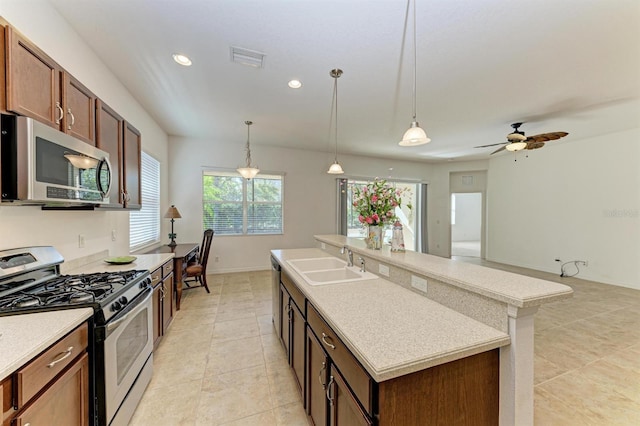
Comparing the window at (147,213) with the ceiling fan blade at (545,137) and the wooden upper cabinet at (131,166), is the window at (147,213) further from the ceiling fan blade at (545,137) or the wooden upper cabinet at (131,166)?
the ceiling fan blade at (545,137)

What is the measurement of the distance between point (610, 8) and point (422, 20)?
1363 millimetres

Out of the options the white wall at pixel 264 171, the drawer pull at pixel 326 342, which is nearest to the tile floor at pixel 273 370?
the drawer pull at pixel 326 342

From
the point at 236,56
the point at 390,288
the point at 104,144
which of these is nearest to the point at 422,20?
the point at 236,56

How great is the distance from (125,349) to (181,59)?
2618 mm

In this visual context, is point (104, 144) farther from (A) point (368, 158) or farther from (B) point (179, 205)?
(A) point (368, 158)

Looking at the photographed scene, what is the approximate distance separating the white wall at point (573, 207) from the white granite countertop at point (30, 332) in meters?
7.66

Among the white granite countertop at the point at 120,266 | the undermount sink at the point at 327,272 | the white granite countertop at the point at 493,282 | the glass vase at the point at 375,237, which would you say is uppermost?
the glass vase at the point at 375,237

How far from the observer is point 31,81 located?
140 centimetres

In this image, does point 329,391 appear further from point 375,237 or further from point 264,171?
point 264,171

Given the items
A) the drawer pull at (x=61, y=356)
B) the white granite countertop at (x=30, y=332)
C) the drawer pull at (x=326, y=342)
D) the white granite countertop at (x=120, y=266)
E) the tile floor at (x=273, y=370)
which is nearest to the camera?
the white granite countertop at (x=30, y=332)

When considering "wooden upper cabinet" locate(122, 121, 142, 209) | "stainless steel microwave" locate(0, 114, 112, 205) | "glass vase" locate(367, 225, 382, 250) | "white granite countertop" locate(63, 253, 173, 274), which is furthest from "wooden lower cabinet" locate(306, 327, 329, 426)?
"wooden upper cabinet" locate(122, 121, 142, 209)

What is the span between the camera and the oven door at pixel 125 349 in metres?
1.36

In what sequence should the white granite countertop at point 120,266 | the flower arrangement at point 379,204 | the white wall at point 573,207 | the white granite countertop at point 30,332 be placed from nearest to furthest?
1. the white granite countertop at point 30,332
2. the white granite countertop at point 120,266
3. the flower arrangement at point 379,204
4. the white wall at point 573,207

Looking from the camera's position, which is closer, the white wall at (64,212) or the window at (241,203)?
the white wall at (64,212)
